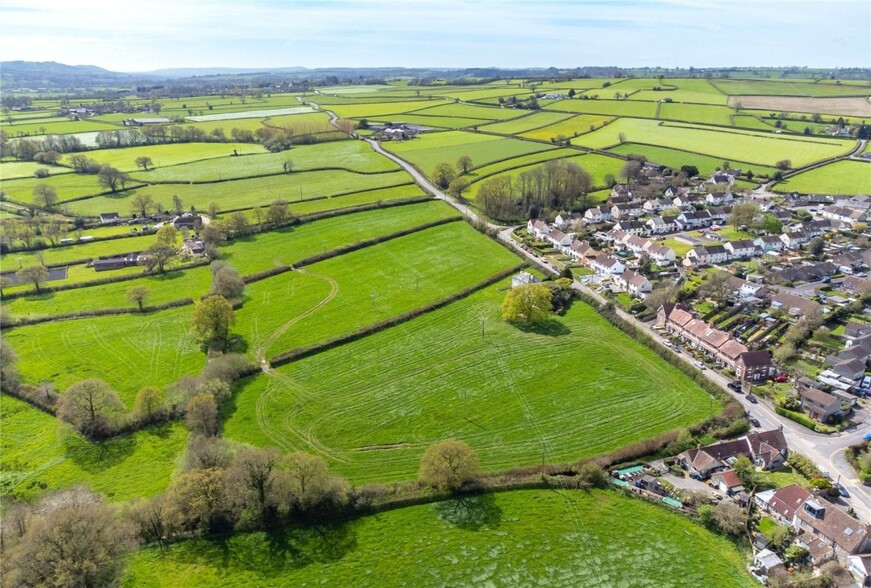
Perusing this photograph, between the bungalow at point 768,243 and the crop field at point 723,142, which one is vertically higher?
the crop field at point 723,142

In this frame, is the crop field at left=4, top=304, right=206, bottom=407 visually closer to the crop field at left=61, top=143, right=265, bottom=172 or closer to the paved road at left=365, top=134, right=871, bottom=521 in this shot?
the paved road at left=365, top=134, right=871, bottom=521

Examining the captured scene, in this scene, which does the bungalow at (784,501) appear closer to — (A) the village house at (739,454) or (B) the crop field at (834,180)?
(A) the village house at (739,454)

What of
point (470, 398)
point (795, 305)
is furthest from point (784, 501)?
point (795, 305)

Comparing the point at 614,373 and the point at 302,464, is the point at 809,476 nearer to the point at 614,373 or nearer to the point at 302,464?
the point at 614,373

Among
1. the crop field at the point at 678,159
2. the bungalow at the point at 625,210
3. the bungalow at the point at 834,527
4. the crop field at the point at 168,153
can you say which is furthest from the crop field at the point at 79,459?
the crop field at the point at 678,159

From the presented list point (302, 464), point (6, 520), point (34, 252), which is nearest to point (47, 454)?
point (6, 520)

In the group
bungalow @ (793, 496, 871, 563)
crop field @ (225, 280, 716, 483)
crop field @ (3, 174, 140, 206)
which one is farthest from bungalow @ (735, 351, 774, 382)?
crop field @ (3, 174, 140, 206)
